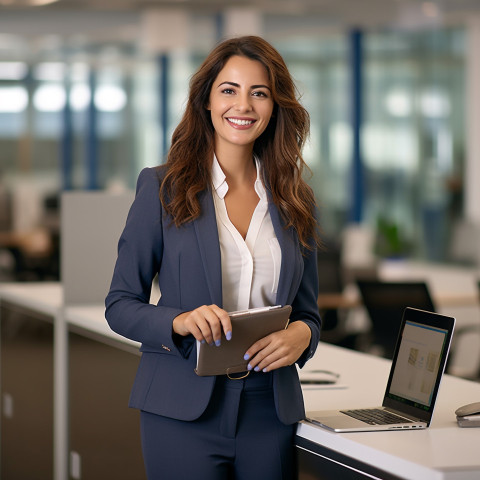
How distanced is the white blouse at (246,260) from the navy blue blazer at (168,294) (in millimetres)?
34

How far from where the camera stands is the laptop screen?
2215 millimetres

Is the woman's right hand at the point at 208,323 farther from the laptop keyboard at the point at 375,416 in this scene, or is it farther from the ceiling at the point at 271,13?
the ceiling at the point at 271,13

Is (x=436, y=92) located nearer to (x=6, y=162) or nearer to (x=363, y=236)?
(x=363, y=236)

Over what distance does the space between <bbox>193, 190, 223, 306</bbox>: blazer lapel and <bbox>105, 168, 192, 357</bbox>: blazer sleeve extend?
10 centimetres

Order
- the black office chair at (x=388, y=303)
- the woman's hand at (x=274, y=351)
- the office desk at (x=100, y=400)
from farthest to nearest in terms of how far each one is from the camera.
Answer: the black office chair at (x=388, y=303), the office desk at (x=100, y=400), the woman's hand at (x=274, y=351)

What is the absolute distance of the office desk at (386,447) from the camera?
188cm

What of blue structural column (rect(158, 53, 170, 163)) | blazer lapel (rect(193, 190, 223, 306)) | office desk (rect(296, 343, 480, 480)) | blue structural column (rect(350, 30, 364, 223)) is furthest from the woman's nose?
blue structural column (rect(158, 53, 170, 163))

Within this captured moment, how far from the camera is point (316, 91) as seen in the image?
15.6m

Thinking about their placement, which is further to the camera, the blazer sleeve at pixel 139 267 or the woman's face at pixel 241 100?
the woman's face at pixel 241 100

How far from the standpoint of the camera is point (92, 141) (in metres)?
19.9

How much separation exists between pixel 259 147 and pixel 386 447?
897 mm

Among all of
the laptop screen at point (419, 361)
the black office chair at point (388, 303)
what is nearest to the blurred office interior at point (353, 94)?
the black office chair at point (388, 303)

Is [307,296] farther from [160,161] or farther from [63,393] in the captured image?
[160,161]

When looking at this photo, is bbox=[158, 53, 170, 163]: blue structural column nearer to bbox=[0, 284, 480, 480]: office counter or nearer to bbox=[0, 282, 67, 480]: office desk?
bbox=[0, 284, 480, 480]: office counter
